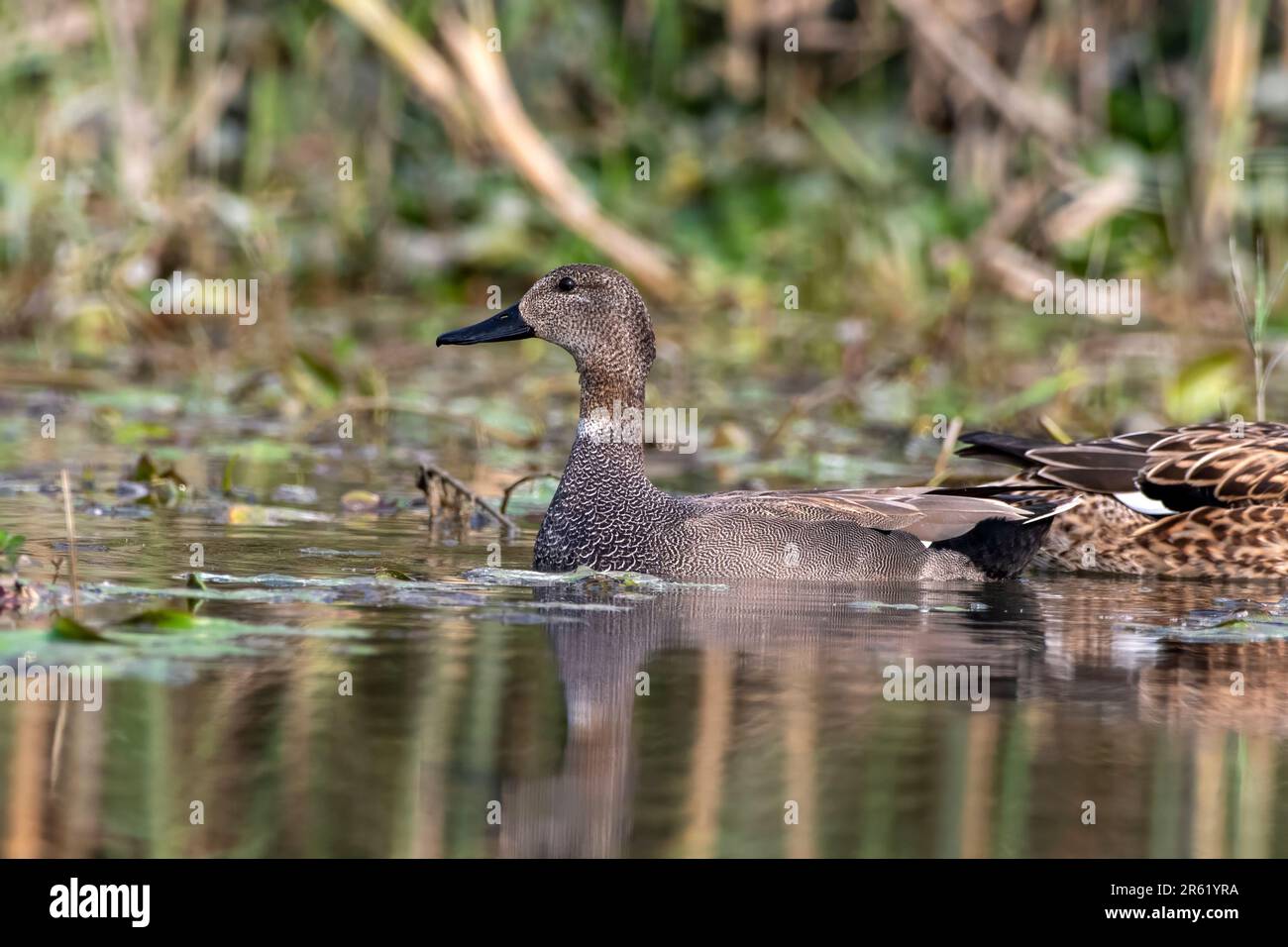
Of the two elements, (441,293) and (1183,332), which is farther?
(441,293)

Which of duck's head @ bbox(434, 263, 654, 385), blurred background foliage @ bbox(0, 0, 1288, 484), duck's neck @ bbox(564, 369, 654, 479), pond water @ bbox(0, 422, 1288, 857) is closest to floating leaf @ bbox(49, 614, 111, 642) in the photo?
pond water @ bbox(0, 422, 1288, 857)

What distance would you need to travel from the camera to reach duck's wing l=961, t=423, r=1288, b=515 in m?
7.75

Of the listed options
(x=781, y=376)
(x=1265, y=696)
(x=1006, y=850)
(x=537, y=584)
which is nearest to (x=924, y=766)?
(x=1006, y=850)

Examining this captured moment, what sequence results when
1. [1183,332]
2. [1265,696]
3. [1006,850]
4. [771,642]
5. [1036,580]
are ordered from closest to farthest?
1. [1006,850]
2. [1265,696]
3. [771,642]
4. [1036,580]
5. [1183,332]

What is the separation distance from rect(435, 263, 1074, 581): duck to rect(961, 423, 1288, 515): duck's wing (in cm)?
33

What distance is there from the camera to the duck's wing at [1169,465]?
25.4 feet

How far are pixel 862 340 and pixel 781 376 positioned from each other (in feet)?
6.10

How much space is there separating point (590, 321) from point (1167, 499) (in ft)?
6.91

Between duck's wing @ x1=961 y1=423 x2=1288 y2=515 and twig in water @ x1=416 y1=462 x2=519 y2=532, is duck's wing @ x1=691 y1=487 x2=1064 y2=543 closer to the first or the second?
duck's wing @ x1=961 y1=423 x2=1288 y2=515

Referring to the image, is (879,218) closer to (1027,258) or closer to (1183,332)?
(1027,258)

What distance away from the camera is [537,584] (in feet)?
21.8

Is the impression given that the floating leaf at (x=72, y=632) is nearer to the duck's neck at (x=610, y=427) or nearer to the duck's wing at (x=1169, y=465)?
the duck's neck at (x=610, y=427)

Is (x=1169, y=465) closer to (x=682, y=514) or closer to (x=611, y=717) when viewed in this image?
(x=682, y=514)

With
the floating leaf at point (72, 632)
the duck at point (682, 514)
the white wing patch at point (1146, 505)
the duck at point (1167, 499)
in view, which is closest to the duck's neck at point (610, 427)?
the duck at point (682, 514)
